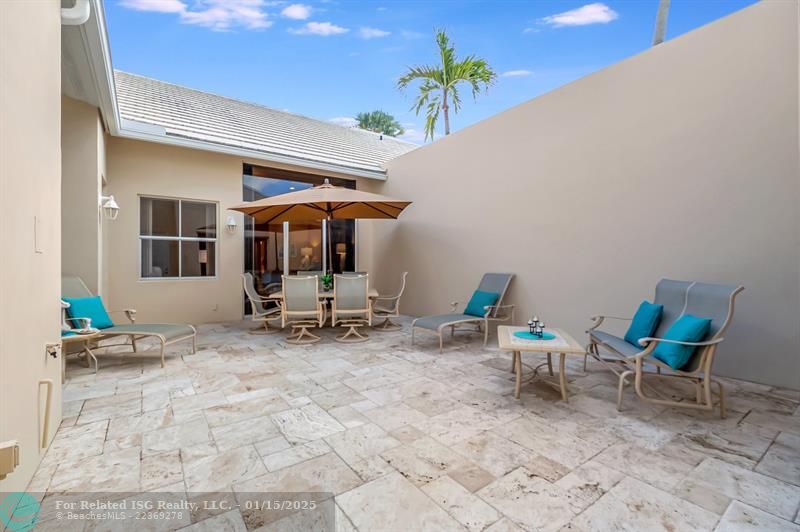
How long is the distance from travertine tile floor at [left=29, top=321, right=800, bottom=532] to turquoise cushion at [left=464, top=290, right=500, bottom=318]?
1.69 meters

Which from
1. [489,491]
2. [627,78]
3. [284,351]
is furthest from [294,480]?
[627,78]

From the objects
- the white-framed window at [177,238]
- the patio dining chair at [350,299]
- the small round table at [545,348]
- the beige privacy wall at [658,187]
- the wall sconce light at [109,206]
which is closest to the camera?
the small round table at [545,348]

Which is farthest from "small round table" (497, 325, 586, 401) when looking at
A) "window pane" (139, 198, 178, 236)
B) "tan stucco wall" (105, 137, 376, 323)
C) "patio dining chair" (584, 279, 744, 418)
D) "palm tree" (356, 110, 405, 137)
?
"palm tree" (356, 110, 405, 137)

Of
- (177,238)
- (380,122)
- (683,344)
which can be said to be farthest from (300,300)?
(380,122)

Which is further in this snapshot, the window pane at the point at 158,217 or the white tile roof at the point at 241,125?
the white tile roof at the point at 241,125

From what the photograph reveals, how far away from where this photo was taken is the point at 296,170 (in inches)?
315

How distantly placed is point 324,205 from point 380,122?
13329mm

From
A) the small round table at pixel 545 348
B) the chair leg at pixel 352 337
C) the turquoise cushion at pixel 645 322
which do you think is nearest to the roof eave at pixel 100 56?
the chair leg at pixel 352 337

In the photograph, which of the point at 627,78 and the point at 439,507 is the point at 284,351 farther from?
the point at 627,78

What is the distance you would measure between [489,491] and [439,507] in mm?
311

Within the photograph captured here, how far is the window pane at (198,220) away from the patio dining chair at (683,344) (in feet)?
22.2

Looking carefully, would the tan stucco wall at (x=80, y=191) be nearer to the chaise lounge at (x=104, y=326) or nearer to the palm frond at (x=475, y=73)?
the chaise lounge at (x=104, y=326)

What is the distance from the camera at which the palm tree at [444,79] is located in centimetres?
848

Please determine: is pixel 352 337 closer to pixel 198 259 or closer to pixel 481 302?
pixel 481 302
